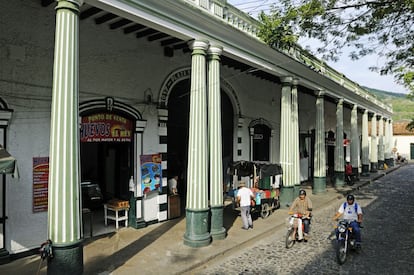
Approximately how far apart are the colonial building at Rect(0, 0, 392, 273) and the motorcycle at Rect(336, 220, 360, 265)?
299 cm

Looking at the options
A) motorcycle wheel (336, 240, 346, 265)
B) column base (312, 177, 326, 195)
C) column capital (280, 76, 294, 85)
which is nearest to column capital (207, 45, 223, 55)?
column capital (280, 76, 294, 85)

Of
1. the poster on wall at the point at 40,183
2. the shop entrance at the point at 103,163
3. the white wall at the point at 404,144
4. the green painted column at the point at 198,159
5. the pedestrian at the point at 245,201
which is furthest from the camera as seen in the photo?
the white wall at the point at 404,144

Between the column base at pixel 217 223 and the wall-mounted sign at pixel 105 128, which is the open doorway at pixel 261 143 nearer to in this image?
the column base at pixel 217 223

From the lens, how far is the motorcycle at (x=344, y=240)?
298 inches

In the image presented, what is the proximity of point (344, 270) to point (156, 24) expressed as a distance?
669 cm

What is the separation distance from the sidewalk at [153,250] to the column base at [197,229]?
0.49 feet

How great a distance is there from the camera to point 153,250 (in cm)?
822

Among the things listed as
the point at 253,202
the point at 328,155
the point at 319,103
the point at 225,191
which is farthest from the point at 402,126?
the point at 253,202

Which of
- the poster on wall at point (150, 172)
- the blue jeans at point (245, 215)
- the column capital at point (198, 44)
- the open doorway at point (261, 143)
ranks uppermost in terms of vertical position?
the column capital at point (198, 44)

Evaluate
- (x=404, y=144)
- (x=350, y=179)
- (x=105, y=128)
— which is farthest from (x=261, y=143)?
(x=404, y=144)

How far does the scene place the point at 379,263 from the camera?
7703 millimetres

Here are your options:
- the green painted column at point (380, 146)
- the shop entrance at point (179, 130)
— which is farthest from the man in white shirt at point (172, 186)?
the green painted column at point (380, 146)

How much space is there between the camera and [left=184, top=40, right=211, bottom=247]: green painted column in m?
8.66

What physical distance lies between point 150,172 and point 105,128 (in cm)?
200
